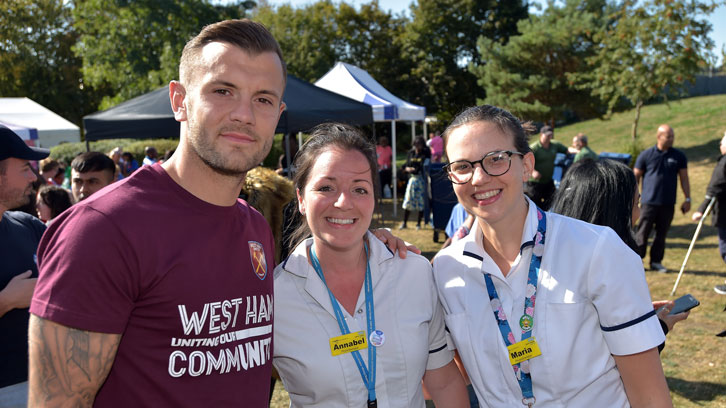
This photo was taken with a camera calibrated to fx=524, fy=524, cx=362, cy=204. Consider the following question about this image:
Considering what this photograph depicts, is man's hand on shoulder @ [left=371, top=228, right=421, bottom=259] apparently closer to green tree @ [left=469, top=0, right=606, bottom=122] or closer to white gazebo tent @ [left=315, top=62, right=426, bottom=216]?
white gazebo tent @ [left=315, top=62, right=426, bottom=216]

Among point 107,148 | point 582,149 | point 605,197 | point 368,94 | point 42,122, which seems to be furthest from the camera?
point 107,148

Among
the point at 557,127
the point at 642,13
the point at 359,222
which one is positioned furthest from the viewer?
the point at 557,127

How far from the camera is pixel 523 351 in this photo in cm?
185

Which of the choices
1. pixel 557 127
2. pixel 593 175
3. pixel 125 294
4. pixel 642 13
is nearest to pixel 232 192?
pixel 125 294

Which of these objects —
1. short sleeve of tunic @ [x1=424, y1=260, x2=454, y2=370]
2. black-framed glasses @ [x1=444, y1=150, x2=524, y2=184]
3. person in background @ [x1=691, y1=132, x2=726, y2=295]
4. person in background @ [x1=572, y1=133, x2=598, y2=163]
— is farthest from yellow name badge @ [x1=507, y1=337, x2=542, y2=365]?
person in background @ [x1=572, y1=133, x2=598, y2=163]

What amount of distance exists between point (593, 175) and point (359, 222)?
1495 millimetres

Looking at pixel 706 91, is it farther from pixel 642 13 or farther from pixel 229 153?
pixel 229 153

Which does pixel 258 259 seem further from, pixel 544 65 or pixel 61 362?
pixel 544 65

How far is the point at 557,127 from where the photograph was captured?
33.1m

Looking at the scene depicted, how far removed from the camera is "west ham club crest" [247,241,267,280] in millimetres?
1681

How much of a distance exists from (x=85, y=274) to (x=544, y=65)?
3165cm

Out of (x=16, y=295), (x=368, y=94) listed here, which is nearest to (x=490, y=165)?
(x=16, y=295)

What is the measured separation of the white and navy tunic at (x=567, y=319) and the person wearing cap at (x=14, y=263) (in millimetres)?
1996

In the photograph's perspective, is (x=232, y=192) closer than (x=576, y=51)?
Yes
